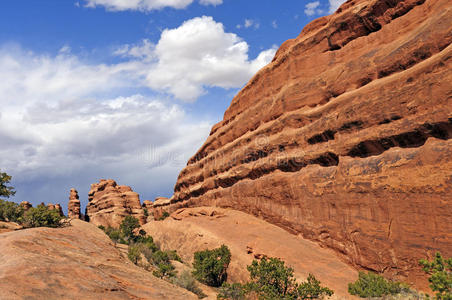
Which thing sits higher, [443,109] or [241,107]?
[241,107]

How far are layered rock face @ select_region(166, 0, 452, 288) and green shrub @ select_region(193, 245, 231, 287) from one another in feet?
22.3

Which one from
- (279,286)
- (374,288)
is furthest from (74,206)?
(374,288)

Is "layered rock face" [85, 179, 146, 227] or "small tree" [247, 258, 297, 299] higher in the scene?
"layered rock face" [85, 179, 146, 227]

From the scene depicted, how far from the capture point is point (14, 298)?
5449 mm

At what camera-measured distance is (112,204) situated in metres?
67.9

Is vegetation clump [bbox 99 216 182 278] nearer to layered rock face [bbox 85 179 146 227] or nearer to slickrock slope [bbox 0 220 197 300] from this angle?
slickrock slope [bbox 0 220 197 300]

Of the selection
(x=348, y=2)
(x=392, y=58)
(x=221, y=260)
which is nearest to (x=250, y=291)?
(x=221, y=260)

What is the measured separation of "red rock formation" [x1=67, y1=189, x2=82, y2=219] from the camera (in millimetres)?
80438

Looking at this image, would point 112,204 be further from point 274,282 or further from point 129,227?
point 274,282

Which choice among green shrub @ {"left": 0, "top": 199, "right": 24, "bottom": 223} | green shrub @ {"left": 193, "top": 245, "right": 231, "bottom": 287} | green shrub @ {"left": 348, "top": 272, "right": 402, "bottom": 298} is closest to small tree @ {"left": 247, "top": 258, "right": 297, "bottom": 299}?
green shrub @ {"left": 348, "top": 272, "right": 402, "bottom": 298}

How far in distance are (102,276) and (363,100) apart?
19308mm

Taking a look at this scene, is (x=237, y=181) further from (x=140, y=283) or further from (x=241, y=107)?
(x=140, y=283)

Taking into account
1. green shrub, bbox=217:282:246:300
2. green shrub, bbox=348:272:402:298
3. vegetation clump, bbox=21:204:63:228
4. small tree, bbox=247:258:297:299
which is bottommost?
green shrub, bbox=217:282:246:300

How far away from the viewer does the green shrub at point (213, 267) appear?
20531 millimetres
